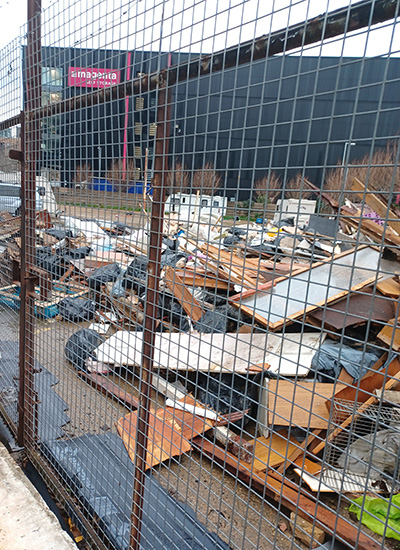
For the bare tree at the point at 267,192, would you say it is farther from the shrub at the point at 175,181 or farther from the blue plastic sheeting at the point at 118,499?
the blue plastic sheeting at the point at 118,499

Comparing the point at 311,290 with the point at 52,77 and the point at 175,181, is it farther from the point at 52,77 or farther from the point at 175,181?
the point at 52,77

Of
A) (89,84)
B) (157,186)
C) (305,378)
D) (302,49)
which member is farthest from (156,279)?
(305,378)

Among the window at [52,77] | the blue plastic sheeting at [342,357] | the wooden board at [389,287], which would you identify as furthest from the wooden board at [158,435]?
the wooden board at [389,287]

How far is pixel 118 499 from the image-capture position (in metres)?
2.35

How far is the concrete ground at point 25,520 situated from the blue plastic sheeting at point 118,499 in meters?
0.24

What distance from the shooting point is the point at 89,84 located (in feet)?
7.08

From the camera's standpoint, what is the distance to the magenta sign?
6.63 ft

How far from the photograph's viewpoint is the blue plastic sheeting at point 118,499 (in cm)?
218

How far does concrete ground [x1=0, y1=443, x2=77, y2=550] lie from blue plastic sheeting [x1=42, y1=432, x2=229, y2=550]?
24 cm

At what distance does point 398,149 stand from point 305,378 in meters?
3.37

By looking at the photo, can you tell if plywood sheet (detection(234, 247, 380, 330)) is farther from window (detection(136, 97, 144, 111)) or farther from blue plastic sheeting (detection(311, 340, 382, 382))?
window (detection(136, 97, 144, 111))

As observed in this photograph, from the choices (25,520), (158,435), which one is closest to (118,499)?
(25,520)

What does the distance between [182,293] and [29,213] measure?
5.63ft

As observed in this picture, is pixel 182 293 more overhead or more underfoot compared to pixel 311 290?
more overhead
